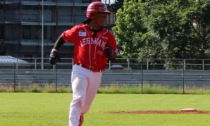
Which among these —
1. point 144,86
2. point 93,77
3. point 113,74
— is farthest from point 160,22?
point 93,77

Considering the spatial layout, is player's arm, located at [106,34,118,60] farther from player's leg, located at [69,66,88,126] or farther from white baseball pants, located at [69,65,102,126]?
player's leg, located at [69,66,88,126]

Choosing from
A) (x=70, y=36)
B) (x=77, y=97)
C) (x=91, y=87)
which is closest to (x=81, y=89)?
(x=77, y=97)

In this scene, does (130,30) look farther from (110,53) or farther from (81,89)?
(81,89)

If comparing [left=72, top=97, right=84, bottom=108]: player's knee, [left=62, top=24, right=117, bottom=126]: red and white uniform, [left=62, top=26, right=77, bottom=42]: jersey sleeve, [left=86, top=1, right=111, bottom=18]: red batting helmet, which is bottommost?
[left=72, top=97, right=84, bottom=108]: player's knee

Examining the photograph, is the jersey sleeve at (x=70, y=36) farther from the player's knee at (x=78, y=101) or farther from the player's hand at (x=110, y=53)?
the player's knee at (x=78, y=101)

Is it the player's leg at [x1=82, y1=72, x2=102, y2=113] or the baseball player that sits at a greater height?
the baseball player

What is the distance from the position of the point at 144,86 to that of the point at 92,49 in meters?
35.8

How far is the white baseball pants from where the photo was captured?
10984 mm

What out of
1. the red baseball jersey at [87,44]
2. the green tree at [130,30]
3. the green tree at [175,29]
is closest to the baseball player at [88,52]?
the red baseball jersey at [87,44]

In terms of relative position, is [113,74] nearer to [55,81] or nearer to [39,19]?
[55,81]

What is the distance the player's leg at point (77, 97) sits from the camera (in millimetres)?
10969

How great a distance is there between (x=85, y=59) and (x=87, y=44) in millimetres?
254

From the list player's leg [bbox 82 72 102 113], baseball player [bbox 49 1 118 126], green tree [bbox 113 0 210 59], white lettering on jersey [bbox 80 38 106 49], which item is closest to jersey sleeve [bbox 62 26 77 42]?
baseball player [bbox 49 1 118 126]

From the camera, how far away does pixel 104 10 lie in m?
11.2
